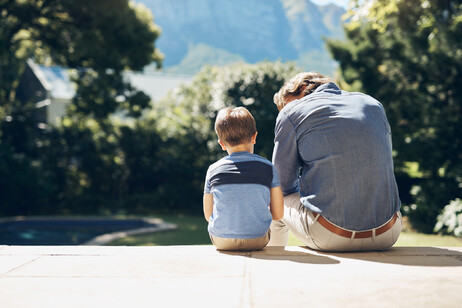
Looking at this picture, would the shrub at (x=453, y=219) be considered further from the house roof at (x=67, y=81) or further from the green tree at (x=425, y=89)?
the house roof at (x=67, y=81)

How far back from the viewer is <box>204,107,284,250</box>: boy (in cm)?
301

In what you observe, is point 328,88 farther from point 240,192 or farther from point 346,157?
point 240,192

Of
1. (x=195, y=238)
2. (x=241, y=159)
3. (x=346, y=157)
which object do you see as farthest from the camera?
(x=195, y=238)

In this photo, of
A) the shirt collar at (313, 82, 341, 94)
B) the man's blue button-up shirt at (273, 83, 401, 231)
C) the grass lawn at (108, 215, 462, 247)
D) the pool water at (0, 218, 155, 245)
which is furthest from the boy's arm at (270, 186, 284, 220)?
the pool water at (0, 218, 155, 245)

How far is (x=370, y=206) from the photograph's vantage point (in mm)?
2816

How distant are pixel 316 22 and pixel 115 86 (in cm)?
12168

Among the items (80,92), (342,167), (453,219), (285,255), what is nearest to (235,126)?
(342,167)

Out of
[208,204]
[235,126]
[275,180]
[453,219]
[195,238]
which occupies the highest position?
[235,126]

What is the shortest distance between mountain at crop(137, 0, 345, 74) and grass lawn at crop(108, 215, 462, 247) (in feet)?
298

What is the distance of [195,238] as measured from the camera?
32.4 ft

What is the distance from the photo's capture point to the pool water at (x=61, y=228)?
11.0 meters

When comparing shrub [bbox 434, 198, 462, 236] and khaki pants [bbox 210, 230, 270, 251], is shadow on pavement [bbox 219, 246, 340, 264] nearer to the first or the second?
khaki pants [bbox 210, 230, 270, 251]

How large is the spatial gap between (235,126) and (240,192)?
45 centimetres

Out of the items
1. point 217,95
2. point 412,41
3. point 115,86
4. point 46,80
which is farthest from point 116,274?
point 46,80
